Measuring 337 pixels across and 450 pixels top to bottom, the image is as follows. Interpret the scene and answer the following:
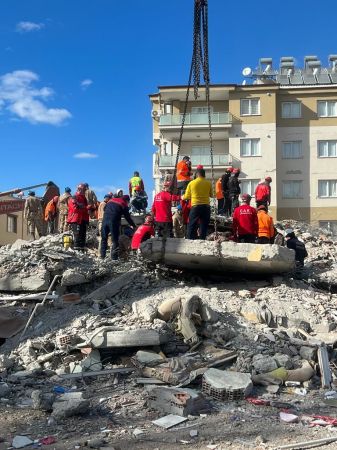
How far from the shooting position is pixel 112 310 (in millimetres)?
9148

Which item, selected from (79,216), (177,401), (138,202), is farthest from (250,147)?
(177,401)

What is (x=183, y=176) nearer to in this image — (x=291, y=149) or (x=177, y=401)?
(x=177, y=401)

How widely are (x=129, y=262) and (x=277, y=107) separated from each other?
104 ft

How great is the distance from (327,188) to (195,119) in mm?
11338

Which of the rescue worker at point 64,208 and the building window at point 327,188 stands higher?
the building window at point 327,188

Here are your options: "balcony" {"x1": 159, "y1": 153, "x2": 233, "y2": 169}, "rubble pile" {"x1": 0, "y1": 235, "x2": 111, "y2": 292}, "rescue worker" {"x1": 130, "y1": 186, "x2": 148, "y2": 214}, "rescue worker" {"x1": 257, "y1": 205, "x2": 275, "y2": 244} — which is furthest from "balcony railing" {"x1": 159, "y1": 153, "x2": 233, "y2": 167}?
"rubble pile" {"x1": 0, "y1": 235, "x2": 111, "y2": 292}

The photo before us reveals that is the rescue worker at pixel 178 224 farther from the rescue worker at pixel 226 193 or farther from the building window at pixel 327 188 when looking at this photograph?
the building window at pixel 327 188

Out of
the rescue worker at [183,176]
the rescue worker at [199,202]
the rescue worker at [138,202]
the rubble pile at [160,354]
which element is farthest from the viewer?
the rescue worker at [138,202]

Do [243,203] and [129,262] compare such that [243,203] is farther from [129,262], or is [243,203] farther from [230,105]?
[230,105]

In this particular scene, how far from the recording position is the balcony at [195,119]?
38.2 metres

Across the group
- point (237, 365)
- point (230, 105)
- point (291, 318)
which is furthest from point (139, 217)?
point (230, 105)

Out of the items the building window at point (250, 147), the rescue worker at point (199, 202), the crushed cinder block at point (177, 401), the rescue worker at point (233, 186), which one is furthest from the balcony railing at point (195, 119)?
the crushed cinder block at point (177, 401)

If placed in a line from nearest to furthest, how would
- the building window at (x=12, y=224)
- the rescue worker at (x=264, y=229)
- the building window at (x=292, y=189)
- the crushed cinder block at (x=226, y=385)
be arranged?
the crushed cinder block at (x=226, y=385) → the rescue worker at (x=264, y=229) → the building window at (x=12, y=224) → the building window at (x=292, y=189)

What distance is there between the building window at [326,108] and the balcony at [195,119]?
286 inches
